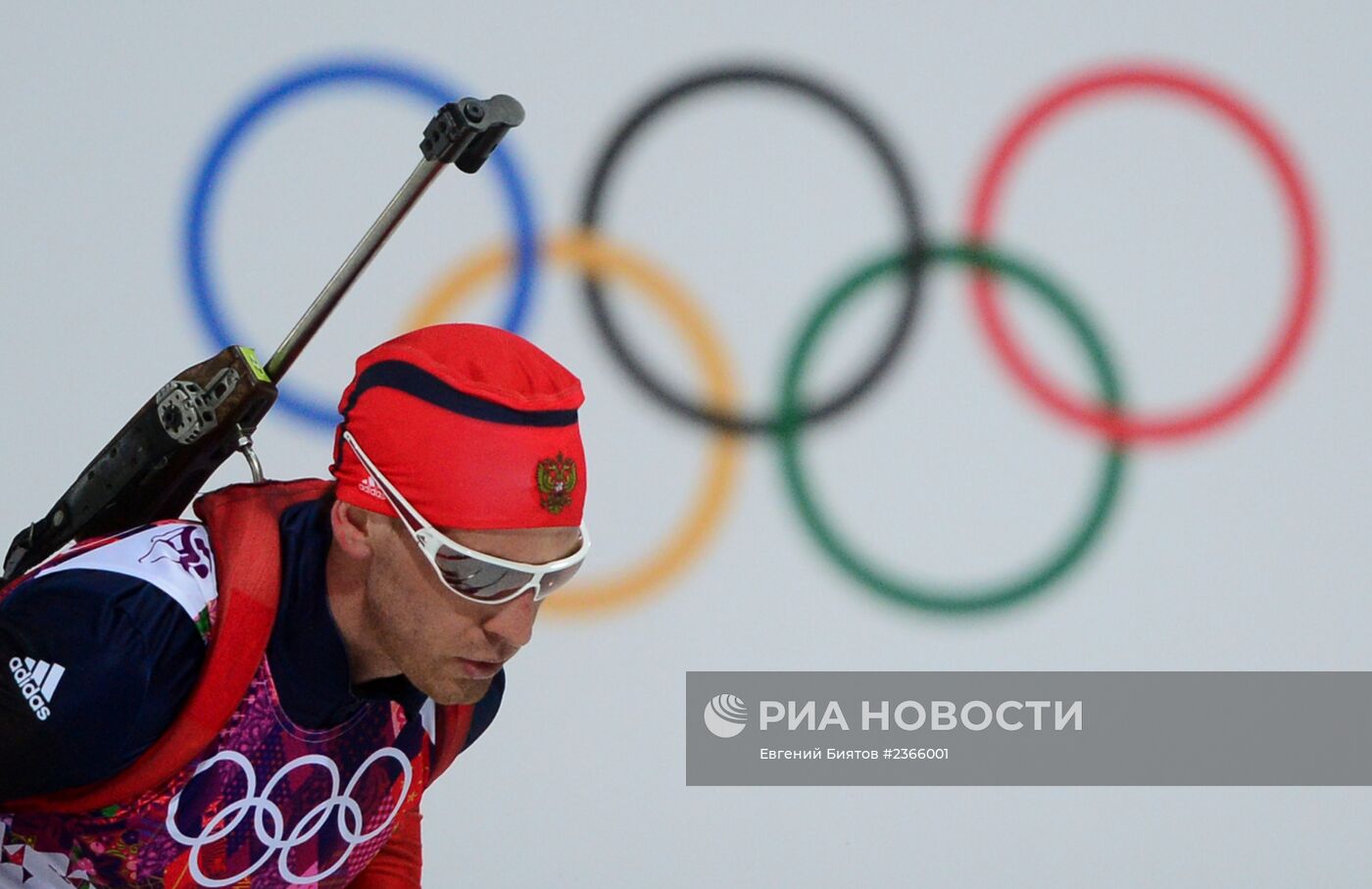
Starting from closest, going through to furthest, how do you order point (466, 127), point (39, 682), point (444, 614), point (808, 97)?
point (39, 682) < point (444, 614) < point (466, 127) < point (808, 97)

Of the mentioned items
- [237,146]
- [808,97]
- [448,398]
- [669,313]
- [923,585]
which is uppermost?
[808,97]

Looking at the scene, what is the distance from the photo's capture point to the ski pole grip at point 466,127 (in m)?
1.31

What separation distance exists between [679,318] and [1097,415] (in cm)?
60

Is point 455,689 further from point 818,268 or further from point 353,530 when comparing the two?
point 818,268

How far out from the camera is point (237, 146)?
234 cm

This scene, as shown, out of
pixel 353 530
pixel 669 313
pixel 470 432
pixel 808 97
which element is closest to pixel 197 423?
pixel 353 530

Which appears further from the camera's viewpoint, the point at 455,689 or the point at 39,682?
the point at 455,689

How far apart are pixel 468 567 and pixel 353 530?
4.4 inches

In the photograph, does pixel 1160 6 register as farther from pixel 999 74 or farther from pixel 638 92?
pixel 638 92

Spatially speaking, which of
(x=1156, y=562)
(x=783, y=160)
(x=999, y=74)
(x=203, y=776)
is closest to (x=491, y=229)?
(x=783, y=160)

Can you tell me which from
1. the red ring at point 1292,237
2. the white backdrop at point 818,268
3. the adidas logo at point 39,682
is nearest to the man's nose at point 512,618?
the adidas logo at point 39,682

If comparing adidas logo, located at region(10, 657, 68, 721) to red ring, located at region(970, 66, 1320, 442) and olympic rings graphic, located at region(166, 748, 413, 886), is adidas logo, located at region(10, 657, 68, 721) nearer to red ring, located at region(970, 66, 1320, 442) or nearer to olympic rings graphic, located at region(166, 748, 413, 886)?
olympic rings graphic, located at region(166, 748, 413, 886)

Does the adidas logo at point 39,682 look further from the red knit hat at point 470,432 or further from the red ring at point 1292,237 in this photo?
the red ring at point 1292,237

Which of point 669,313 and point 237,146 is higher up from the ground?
point 237,146
